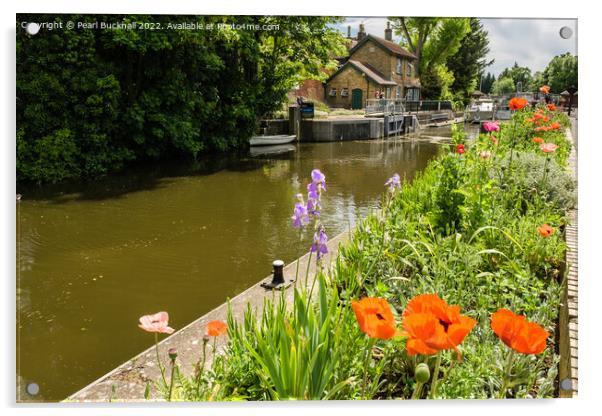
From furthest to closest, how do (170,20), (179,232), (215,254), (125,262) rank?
1. (179,232)
2. (215,254)
3. (125,262)
4. (170,20)

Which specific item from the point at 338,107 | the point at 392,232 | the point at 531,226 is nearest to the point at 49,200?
the point at 392,232

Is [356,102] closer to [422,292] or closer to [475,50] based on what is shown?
[475,50]

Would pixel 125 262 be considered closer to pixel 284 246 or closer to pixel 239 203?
pixel 284 246

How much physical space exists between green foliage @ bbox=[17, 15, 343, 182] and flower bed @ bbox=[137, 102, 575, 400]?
1.66 m

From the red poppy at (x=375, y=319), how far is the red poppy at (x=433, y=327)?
0.17 ft

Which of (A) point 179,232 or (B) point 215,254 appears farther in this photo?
(A) point 179,232

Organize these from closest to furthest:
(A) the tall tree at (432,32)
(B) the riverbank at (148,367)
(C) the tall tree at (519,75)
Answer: (B) the riverbank at (148,367)
(A) the tall tree at (432,32)
(C) the tall tree at (519,75)

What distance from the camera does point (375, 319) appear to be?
4.97 ft

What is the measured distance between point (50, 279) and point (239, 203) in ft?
12.3

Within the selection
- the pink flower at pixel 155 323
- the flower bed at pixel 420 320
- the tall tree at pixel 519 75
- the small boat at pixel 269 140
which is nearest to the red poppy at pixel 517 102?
the flower bed at pixel 420 320

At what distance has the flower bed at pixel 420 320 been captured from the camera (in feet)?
5.18

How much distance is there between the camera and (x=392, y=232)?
3.61 m

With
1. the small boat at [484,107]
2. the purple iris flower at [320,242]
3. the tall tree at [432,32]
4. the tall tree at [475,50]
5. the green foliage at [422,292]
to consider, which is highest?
the tall tree at [432,32]

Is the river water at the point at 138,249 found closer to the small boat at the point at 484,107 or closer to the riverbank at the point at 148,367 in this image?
the riverbank at the point at 148,367
